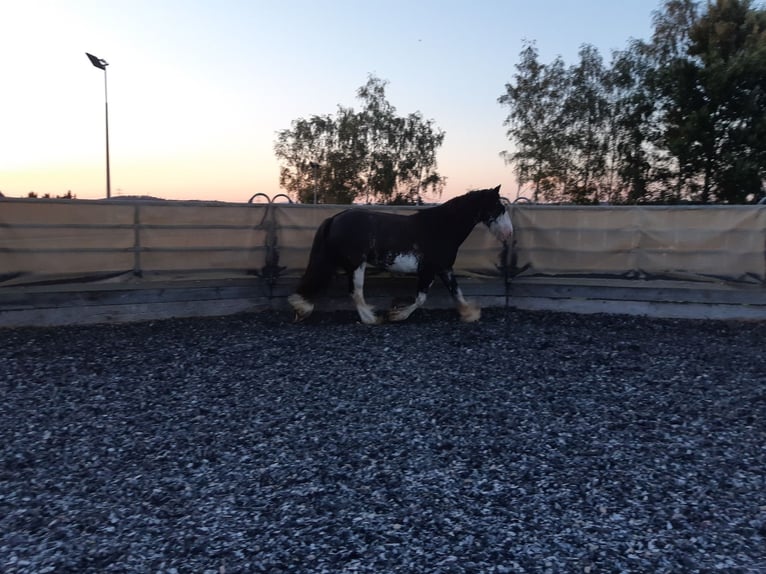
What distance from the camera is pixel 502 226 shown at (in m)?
8.70

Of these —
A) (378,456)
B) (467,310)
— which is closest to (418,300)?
(467,310)

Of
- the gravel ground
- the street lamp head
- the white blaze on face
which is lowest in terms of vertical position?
the gravel ground

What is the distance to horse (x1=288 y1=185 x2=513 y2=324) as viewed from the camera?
27.3 feet

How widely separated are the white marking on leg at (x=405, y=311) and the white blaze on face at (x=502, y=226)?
143 cm

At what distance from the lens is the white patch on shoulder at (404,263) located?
8.39m

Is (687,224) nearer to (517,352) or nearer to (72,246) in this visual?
(517,352)

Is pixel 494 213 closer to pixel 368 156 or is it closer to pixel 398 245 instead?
pixel 398 245

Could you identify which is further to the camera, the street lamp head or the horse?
the street lamp head

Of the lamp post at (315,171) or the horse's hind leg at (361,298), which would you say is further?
the lamp post at (315,171)

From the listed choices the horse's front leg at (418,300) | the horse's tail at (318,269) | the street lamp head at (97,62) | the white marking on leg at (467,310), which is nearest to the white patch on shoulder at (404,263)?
the horse's front leg at (418,300)

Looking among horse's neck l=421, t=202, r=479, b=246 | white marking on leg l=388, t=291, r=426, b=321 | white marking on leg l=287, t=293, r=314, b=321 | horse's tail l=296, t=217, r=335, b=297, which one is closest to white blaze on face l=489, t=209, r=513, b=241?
horse's neck l=421, t=202, r=479, b=246

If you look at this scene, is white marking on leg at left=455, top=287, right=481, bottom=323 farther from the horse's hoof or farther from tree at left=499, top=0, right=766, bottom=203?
tree at left=499, top=0, right=766, bottom=203

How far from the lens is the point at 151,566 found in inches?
112

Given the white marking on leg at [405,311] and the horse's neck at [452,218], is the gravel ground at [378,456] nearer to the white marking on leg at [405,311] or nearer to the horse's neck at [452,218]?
the white marking on leg at [405,311]
